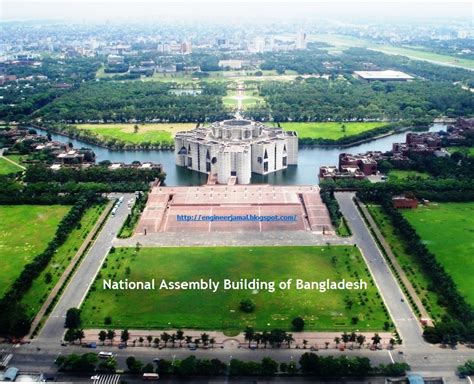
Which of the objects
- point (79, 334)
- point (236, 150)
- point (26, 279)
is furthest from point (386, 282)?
point (26, 279)

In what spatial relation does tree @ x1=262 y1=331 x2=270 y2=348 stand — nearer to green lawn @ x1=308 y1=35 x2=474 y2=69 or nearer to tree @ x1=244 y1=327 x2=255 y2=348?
tree @ x1=244 y1=327 x2=255 y2=348

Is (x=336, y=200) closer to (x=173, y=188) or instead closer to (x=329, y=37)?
(x=173, y=188)

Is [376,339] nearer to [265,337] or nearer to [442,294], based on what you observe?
[265,337]

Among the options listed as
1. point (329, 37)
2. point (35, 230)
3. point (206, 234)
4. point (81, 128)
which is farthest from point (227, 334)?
point (329, 37)

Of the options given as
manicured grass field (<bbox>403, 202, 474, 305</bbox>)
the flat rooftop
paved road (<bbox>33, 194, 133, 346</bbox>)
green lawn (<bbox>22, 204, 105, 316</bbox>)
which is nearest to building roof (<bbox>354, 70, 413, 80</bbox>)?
manicured grass field (<bbox>403, 202, 474, 305</bbox>)

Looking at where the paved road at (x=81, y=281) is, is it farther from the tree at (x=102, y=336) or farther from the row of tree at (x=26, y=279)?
the tree at (x=102, y=336)

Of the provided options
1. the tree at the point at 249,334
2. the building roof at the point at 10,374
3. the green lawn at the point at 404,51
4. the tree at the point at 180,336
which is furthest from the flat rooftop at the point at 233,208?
the green lawn at the point at 404,51
